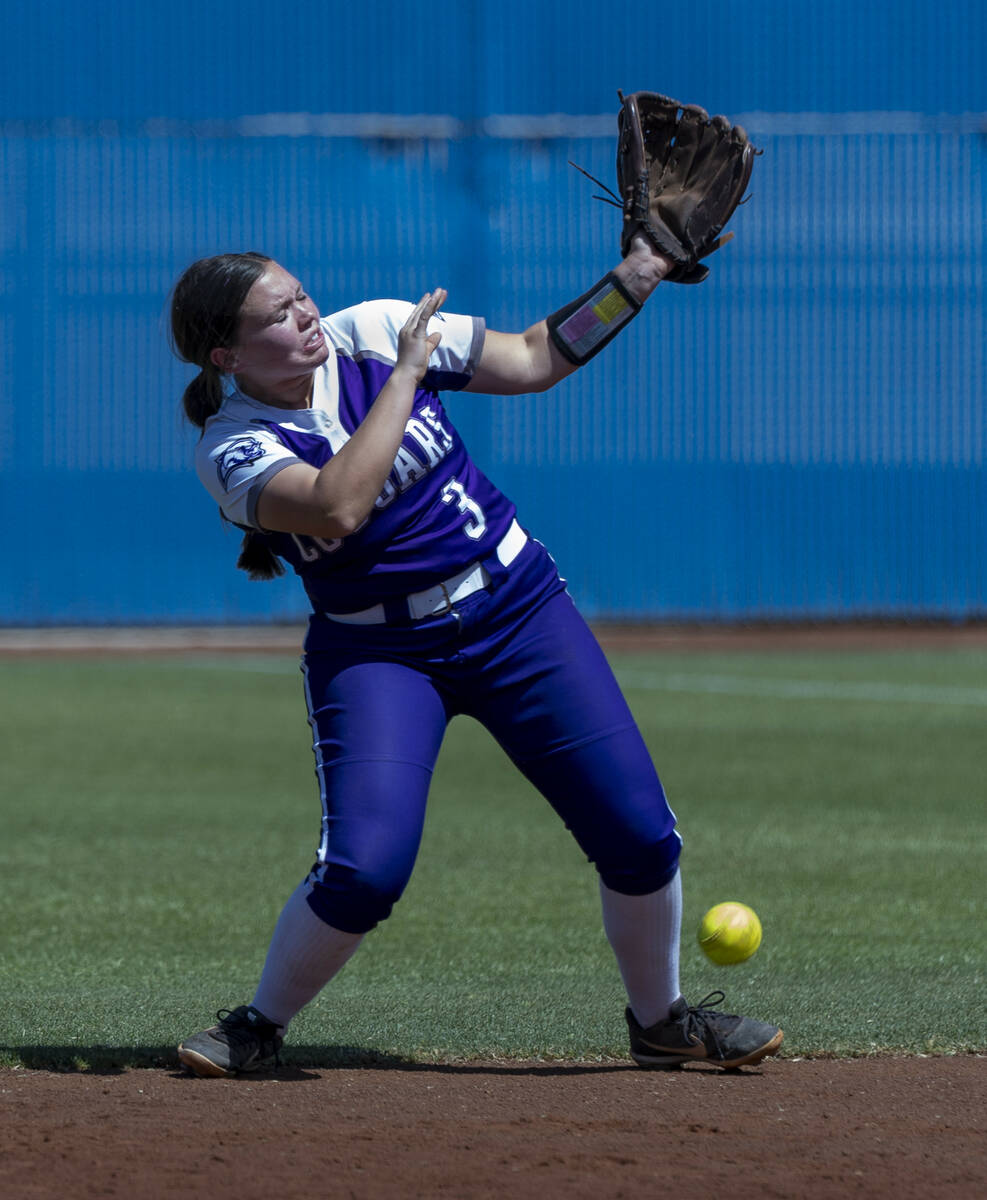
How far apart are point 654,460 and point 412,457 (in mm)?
17354

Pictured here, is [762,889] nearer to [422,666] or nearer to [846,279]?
[422,666]

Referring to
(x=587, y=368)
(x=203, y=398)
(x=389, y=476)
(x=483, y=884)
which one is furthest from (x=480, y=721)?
(x=587, y=368)

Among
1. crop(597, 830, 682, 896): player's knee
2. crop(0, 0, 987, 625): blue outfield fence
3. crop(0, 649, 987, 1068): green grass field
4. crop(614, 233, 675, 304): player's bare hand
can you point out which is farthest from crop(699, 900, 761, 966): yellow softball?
crop(0, 0, 987, 625): blue outfield fence

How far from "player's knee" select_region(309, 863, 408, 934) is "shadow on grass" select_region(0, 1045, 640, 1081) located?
0.42 metres

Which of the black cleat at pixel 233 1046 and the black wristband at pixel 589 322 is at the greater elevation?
the black wristband at pixel 589 322

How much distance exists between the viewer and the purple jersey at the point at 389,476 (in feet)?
13.4

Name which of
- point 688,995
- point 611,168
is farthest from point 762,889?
point 611,168

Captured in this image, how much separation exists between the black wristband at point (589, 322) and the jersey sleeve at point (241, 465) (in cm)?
77

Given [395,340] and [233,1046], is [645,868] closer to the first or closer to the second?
[233,1046]

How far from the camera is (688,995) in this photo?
5168 millimetres

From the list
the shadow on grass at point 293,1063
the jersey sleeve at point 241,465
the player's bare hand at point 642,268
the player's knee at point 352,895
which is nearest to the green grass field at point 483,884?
the shadow on grass at point 293,1063

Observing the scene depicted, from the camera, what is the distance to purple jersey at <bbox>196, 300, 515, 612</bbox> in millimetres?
4082

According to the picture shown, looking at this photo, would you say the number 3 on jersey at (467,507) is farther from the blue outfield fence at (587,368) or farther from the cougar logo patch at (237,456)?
the blue outfield fence at (587,368)

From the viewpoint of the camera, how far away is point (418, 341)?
4.04 meters
